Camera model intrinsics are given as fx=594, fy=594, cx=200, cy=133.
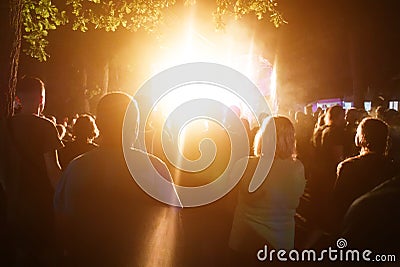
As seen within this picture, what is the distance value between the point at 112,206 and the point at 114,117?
568 millimetres

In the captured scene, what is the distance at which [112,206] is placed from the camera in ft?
12.3

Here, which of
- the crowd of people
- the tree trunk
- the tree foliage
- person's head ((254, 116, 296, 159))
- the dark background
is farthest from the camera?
the dark background

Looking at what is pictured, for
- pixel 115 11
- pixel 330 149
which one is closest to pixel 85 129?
pixel 330 149

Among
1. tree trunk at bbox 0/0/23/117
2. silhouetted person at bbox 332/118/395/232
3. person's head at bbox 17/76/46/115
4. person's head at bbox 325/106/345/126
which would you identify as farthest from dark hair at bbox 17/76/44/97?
person's head at bbox 325/106/345/126

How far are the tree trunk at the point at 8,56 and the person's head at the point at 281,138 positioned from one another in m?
2.77

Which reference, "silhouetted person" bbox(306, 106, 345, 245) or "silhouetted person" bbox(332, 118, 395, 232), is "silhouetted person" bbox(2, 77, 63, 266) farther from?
"silhouetted person" bbox(306, 106, 345, 245)

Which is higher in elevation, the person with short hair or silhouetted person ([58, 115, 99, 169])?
silhouetted person ([58, 115, 99, 169])

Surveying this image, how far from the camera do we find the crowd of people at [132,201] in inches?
147

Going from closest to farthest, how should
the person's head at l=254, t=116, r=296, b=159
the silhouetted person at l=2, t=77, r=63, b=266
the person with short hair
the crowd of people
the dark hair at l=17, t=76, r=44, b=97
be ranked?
the crowd of people → the person with short hair → the person's head at l=254, t=116, r=296, b=159 → the silhouetted person at l=2, t=77, r=63, b=266 → the dark hair at l=17, t=76, r=44, b=97

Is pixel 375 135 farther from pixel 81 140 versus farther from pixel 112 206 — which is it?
pixel 81 140

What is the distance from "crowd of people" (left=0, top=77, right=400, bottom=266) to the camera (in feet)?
12.3

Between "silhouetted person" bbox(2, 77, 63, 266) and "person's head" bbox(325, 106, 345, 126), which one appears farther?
"person's head" bbox(325, 106, 345, 126)

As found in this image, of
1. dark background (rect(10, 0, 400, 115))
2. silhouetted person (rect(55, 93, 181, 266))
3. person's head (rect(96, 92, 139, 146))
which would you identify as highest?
dark background (rect(10, 0, 400, 115))

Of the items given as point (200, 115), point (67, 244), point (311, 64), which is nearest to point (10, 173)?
point (67, 244)
